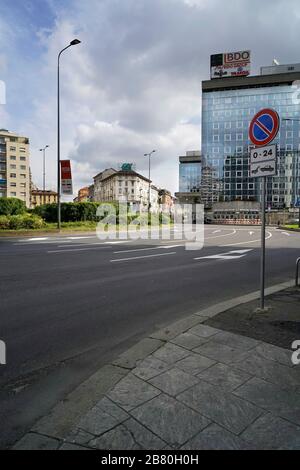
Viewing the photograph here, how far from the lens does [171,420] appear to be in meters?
Answer: 2.34

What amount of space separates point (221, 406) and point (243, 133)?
83065 millimetres

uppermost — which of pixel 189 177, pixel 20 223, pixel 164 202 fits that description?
pixel 189 177

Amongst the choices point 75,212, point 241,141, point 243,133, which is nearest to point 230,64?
point 243,133

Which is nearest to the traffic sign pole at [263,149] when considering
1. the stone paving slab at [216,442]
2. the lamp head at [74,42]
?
the stone paving slab at [216,442]

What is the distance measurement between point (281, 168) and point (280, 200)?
8366mm

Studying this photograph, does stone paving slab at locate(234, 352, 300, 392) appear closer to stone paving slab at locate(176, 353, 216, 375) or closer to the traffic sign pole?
stone paving slab at locate(176, 353, 216, 375)

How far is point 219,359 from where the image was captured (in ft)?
10.9

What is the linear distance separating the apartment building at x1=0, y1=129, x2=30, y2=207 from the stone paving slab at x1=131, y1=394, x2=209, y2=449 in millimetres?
108000

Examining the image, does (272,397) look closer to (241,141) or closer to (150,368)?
(150,368)

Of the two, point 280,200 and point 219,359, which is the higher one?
point 280,200

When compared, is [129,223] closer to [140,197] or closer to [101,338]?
[101,338]

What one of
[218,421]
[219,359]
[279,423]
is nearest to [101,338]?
[219,359]

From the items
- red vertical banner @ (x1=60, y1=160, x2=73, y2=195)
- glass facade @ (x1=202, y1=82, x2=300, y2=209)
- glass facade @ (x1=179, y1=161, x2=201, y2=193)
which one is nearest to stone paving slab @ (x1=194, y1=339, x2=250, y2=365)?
red vertical banner @ (x1=60, y1=160, x2=73, y2=195)

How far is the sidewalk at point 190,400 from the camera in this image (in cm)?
215
